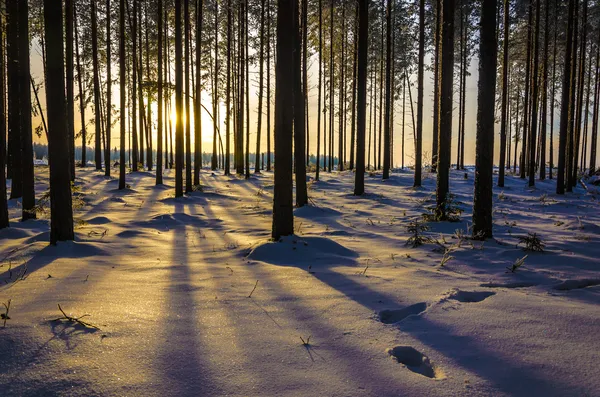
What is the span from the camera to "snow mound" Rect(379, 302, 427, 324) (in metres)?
2.82

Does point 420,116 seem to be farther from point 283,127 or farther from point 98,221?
point 98,221

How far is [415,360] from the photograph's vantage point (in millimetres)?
2236

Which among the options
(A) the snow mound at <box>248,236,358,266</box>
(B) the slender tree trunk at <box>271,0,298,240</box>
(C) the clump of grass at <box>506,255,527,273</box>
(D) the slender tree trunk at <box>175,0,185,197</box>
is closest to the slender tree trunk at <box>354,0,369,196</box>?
(D) the slender tree trunk at <box>175,0,185,197</box>

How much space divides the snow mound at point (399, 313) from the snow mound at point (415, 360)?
0.45m

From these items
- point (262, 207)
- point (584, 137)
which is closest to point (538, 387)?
point (262, 207)

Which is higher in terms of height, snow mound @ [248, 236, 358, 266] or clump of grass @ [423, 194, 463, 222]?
clump of grass @ [423, 194, 463, 222]

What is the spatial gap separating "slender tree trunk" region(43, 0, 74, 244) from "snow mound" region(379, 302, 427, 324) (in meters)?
4.97

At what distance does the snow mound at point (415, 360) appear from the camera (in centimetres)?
207

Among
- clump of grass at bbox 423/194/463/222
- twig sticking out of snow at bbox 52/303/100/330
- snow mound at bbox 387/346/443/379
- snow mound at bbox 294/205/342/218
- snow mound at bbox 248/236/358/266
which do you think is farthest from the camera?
snow mound at bbox 294/205/342/218

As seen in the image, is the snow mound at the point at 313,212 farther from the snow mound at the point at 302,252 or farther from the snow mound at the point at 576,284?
the snow mound at the point at 576,284

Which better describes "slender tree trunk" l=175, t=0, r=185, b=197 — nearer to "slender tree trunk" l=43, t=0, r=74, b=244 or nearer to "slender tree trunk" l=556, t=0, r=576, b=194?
"slender tree trunk" l=43, t=0, r=74, b=244

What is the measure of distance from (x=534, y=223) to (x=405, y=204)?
3718 millimetres

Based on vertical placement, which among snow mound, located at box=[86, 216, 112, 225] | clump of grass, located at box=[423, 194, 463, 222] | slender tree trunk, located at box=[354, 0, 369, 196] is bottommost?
snow mound, located at box=[86, 216, 112, 225]

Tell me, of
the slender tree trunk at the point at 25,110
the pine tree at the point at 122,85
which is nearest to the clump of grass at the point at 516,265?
the slender tree trunk at the point at 25,110
